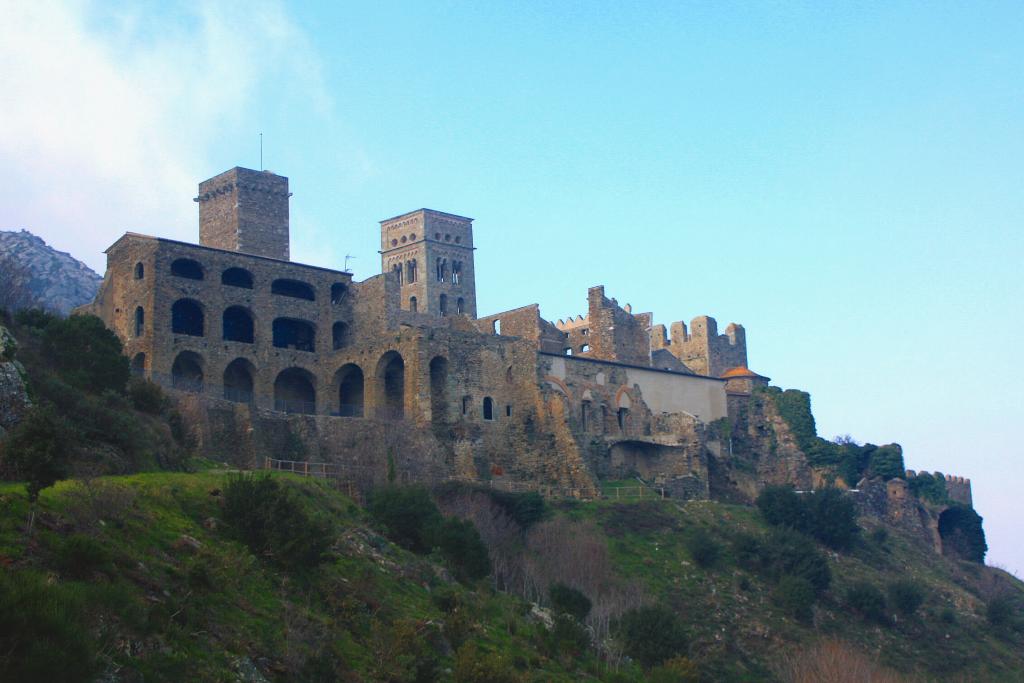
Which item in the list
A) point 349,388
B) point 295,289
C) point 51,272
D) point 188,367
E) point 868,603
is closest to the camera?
point 868,603

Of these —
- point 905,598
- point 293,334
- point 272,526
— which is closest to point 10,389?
point 272,526

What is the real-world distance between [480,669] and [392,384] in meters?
30.8

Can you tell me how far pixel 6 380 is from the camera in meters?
27.4

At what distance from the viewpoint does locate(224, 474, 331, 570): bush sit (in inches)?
1028

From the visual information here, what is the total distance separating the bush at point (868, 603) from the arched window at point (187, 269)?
94.6 feet

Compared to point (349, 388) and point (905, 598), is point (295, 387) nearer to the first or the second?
point (349, 388)

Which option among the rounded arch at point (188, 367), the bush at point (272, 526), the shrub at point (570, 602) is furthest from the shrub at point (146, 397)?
the rounded arch at point (188, 367)

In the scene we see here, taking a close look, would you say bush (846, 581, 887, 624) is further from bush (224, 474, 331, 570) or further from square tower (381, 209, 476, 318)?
square tower (381, 209, 476, 318)

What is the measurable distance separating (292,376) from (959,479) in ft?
118

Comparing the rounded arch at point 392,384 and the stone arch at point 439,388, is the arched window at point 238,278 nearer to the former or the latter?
the rounded arch at point 392,384

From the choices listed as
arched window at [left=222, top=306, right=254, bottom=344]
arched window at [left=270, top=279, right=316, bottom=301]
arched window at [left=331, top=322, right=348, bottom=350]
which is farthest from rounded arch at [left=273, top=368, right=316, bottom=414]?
arched window at [left=270, top=279, right=316, bottom=301]

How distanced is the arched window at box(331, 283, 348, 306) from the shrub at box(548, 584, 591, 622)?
80.3 ft

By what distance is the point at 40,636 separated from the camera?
15.9m

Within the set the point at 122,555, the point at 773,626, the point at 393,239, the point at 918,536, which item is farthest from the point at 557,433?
the point at 393,239
